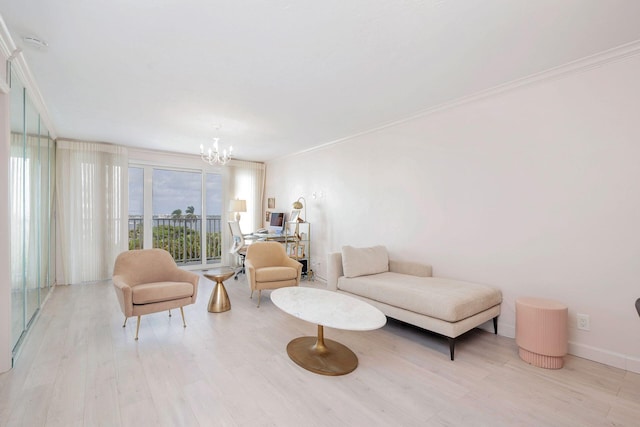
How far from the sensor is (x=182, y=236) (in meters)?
6.10

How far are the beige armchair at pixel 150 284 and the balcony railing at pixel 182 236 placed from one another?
2749 millimetres

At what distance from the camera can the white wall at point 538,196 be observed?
2232 millimetres

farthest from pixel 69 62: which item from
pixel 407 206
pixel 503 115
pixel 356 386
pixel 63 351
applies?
pixel 503 115

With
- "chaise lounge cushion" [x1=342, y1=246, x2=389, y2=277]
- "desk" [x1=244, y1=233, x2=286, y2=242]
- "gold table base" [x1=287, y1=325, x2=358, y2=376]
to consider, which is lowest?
"gold table base" [x1=287, y1=325, x2=358, y2=376]

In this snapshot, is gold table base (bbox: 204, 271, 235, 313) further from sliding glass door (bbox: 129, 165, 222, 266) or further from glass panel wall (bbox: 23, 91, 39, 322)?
sliding glass door (bbox: 129, 165, 222, 266)

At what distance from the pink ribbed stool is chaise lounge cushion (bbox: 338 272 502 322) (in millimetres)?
372

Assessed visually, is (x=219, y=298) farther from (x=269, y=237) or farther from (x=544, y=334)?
(x=544, y=334)

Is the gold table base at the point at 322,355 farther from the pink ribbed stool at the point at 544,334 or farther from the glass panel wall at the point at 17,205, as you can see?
the glass panel wall at the point at 17,205

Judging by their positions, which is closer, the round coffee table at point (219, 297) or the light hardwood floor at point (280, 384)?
the light hardwood floor at point (280, 384)

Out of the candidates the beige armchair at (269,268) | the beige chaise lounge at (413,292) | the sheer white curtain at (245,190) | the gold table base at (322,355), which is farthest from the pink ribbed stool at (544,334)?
the sheer white curtain at (245,190)

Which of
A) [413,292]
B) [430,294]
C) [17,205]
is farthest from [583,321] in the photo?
[17,205]

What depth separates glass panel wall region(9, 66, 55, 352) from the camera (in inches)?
94.8

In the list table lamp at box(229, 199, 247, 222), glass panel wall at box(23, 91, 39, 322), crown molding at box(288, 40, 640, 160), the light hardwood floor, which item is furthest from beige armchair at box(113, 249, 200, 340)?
crown molding at box(288, 40, 640, 160)

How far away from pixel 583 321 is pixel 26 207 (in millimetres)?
5146
